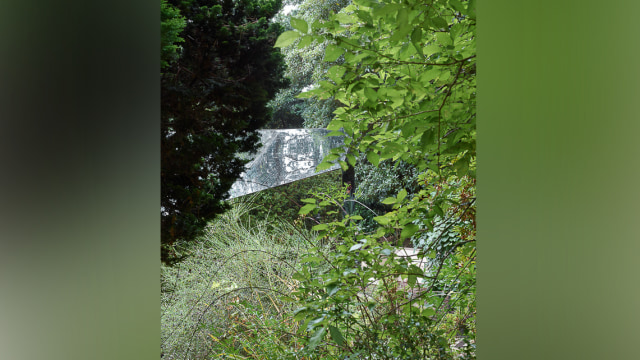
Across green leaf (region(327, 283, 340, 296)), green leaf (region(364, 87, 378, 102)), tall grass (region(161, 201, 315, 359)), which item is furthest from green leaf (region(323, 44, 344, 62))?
tall grass (region(161, 201, 315, 359))

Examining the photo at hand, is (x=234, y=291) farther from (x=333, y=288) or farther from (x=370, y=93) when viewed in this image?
(x=370, y=93)

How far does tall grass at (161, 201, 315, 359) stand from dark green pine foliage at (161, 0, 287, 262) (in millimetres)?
163

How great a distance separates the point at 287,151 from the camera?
2.97 metres

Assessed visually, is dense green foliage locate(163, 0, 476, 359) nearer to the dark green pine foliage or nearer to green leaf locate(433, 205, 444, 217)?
green leaf locate(433, 205, 444, 217)

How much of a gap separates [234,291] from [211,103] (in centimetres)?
125

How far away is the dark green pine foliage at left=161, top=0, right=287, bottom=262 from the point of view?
8.31 feet

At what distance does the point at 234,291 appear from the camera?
2352mm

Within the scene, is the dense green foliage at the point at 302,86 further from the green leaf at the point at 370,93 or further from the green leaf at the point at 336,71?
the green leaf at the point at 370,93

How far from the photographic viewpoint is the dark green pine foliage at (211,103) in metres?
2.53

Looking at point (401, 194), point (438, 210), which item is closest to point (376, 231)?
point (401, 194)
